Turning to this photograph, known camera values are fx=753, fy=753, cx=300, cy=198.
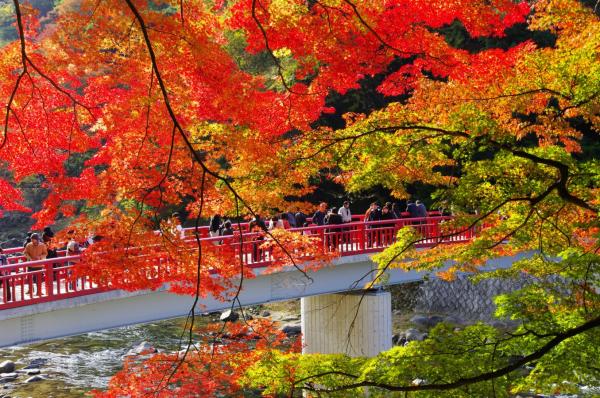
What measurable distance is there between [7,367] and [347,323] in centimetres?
917

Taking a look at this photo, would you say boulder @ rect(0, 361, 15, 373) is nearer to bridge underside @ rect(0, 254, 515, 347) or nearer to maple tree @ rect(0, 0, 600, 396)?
maple tree @ rect(0, 0, 600, 396)

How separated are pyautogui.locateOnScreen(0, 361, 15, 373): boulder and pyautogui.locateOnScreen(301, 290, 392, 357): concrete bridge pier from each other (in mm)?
7886

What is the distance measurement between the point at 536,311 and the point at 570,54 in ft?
9.78

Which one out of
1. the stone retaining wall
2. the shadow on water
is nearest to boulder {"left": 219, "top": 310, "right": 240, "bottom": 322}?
the shadow on water

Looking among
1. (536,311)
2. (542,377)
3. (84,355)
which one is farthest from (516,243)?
(84,355)

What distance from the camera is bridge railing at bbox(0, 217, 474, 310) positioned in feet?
39.7

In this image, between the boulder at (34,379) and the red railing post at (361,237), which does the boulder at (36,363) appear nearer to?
the boulder at (34,379)

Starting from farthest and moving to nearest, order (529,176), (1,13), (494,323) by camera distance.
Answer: (1,13), (494,323), (529,176)

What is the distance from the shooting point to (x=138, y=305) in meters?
14.0

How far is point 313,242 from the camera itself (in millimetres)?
16047

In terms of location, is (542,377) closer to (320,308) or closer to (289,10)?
(289,10)

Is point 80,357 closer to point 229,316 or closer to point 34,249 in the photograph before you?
point 229,316

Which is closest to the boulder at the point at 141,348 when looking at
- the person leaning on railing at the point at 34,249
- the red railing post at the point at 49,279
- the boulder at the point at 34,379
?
the boulder at the point at 34,379

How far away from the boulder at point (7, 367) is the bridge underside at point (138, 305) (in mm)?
7602
